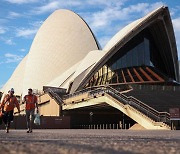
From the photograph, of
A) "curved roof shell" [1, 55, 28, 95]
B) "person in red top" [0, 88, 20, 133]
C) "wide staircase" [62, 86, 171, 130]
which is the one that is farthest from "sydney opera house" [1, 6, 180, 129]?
"person in red top" [0, 88, 20, 133]

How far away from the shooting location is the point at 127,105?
22656 mm

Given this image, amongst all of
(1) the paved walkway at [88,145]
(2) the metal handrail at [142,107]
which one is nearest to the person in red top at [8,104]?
(1) the paved walkway at [88,145]

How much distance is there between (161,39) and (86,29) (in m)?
15.4

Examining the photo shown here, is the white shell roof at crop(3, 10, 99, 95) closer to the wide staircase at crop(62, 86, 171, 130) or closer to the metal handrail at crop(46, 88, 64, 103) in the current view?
the metal handrail at crop(46, 88, 64, 103)

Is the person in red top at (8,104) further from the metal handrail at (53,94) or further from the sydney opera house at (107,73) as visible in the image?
the metal handrail at (53,94)

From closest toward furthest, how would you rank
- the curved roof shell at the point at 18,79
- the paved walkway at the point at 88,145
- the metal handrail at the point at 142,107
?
1. the paved walkway at the point at 88,145
2. the metal handrail at the point at 142,107
3. the curved roof shell at the point at 18,79

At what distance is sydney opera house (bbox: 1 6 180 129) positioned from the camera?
25328mm

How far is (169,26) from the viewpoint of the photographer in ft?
138

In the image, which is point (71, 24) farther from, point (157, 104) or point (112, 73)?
point (157, 104)

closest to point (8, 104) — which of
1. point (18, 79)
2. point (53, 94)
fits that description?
point (53, 94)

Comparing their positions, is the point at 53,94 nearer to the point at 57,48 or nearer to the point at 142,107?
the point at 57,48

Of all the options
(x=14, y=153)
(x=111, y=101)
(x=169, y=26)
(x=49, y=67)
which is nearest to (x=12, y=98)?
(x=14, y=153)

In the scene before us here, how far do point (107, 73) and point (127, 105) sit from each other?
1818 cm

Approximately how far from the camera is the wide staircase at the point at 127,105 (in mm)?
19297
